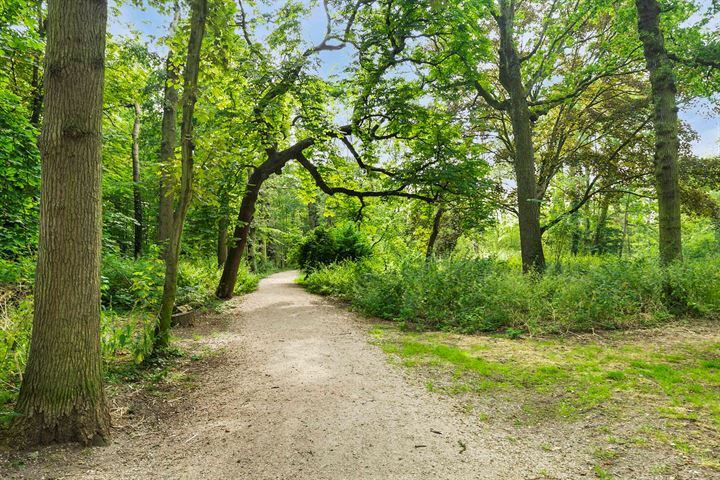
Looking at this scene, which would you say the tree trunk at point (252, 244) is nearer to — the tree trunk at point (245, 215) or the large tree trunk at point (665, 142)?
the tree trunk at point (245, 215)

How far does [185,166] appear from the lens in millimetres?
4848

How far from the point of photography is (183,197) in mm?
4871

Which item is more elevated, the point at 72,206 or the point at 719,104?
the point at 719,104

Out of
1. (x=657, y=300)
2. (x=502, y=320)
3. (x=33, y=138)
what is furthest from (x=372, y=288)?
(x=33, y=138)

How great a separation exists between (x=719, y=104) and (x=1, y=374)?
13947mm

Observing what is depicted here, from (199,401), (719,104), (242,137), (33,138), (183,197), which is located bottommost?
(199,401)

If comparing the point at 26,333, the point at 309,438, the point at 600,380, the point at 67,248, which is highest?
the point at 67,248

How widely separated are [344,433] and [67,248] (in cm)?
257

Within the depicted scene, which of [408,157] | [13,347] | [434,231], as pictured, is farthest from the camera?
[434,231]

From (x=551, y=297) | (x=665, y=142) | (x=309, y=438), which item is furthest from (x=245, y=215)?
(x=665, y=142)

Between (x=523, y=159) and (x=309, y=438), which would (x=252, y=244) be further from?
(x=309, y=438)

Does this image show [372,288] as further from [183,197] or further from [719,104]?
[719,104]

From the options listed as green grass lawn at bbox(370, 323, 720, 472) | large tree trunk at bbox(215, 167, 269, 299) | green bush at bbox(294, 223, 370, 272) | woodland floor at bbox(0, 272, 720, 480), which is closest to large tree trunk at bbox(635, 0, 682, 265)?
green grass lawn at bbox(370, 323, 720, 472)

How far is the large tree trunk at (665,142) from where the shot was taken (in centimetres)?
693
